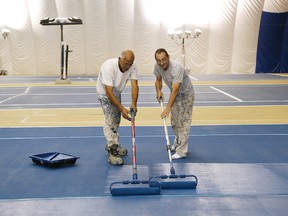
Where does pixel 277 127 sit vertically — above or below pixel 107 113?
below

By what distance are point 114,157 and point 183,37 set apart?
17.7 m

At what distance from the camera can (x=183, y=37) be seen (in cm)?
2205

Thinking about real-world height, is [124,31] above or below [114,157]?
above

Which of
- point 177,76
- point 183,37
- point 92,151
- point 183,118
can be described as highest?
point 177,76

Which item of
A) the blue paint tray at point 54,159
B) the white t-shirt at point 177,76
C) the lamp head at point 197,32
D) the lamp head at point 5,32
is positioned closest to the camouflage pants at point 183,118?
the white t-shirt at point 177,76

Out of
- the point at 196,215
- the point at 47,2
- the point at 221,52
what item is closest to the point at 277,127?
the point at 196,215

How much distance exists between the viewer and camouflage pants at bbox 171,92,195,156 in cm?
551

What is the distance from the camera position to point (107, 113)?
17.4ft

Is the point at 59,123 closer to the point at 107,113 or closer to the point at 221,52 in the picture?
the point at 107,113

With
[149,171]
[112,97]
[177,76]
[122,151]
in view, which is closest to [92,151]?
[122,151]

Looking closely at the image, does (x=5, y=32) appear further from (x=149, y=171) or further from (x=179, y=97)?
(x=149, y=171)

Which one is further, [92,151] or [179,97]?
[92,151]

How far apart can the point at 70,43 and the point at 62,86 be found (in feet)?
24.0

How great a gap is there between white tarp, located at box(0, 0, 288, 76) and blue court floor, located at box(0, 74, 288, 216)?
1546 centimetres
